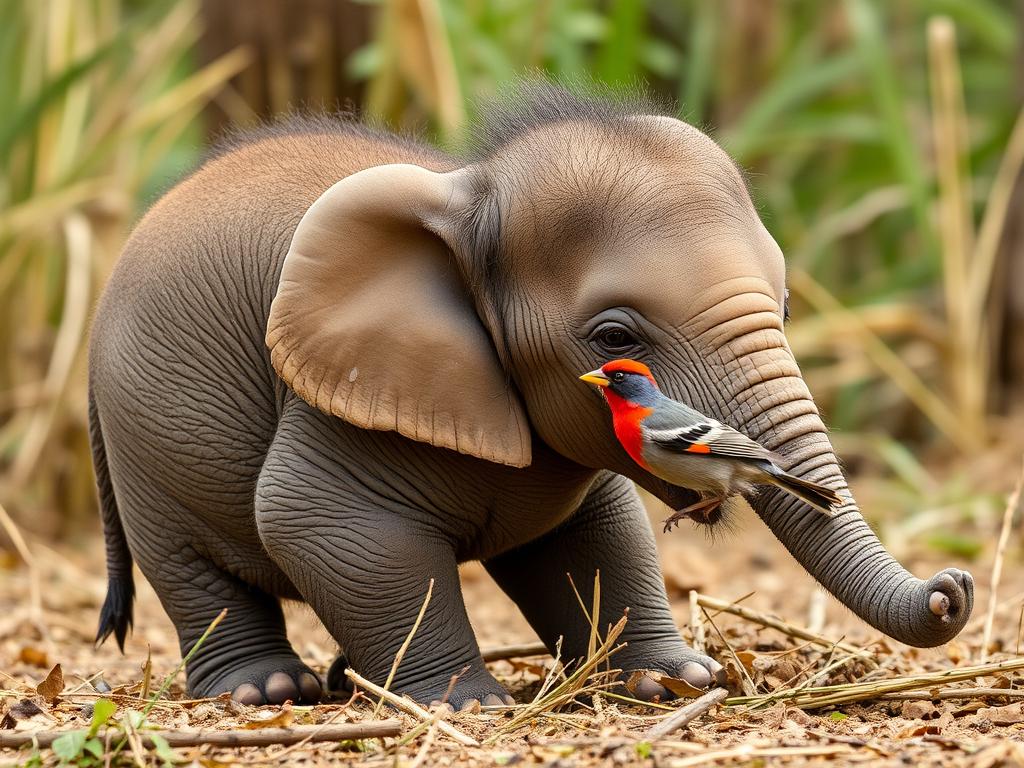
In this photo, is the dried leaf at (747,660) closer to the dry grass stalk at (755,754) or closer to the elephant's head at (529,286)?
the elephant's head at (529,286)

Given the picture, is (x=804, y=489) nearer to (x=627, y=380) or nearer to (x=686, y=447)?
(x=686, y=447)

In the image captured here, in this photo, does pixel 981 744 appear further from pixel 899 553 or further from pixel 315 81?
pixel 315 81

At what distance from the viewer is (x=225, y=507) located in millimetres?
4738

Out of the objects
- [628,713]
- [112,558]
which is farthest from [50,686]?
[628,713]

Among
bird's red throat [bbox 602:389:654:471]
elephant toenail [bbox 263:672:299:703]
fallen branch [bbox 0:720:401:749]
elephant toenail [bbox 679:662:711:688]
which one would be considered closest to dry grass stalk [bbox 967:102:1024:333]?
elephant toenail [bbox 679:662:711:688]

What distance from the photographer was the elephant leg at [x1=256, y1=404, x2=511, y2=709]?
434 cm

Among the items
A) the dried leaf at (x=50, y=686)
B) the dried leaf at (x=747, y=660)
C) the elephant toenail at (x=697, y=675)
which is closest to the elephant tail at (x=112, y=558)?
the dried leaf at (x=50, y=686)

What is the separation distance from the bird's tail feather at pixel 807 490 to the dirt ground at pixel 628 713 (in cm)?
54

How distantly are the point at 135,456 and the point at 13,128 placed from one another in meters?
4.59

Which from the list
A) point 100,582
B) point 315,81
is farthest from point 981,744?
point 315,81

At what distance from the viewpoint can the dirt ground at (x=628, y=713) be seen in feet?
11.6

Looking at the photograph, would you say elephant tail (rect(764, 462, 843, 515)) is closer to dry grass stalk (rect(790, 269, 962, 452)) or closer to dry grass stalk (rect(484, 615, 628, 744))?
dry grass stalk (rect(484, 615, 628, 744))

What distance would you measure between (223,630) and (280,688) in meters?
0.31

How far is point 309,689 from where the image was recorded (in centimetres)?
494
